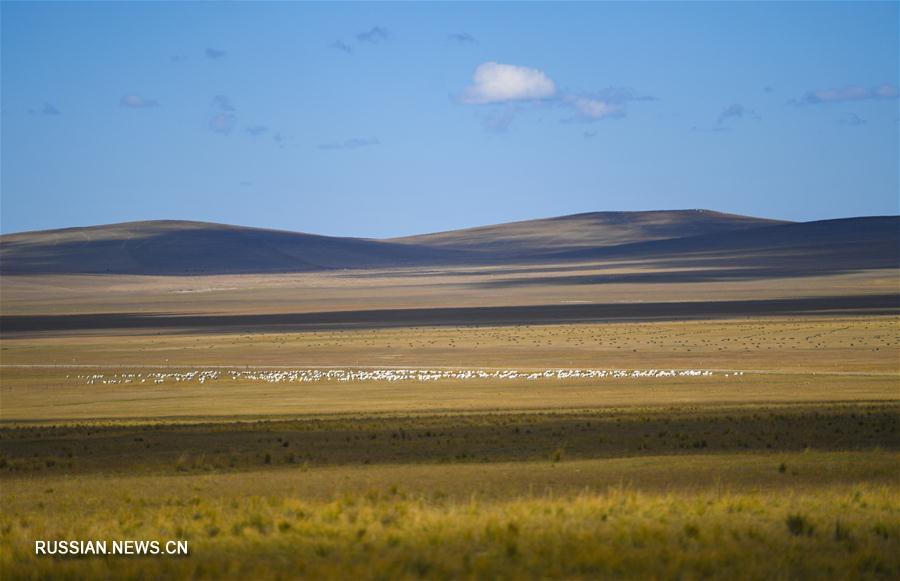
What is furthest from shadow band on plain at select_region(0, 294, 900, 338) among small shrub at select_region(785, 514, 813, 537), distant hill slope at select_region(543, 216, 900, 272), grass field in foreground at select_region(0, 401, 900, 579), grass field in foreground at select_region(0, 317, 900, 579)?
small shrub at select_region(785, 514, 813, 537)

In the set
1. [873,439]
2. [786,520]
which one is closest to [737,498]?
[786,520]

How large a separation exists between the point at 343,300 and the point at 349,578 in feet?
346

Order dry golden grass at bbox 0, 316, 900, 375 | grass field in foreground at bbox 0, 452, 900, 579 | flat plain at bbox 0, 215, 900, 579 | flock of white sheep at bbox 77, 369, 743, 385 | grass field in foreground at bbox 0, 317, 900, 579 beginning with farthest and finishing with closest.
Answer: dry golden grass at bbox 0, 316, 900, 375
flock of white sheep at bbox 77, 369, 743, 385
flat plain at bbox 0, 215, 900, 579
grass field in foreground at bbox 0, 317, 900, 579
grass field in foreground at bbox 0, 452, 900, 579

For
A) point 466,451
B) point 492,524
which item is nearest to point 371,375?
point 466,451

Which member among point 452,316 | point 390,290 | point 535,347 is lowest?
point 535,347

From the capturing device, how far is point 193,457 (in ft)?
68.6

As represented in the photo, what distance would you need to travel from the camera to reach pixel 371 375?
45.3 meters

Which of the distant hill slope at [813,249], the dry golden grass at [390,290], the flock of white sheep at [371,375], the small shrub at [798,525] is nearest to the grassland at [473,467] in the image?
the small shrub at [798,525]

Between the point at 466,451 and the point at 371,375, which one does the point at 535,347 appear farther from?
the point at 466,451

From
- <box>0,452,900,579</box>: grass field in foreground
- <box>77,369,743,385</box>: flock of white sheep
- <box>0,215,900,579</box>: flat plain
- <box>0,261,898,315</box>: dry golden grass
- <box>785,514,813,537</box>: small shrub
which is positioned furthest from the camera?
<box>0,261,898,315</box>: dry golden grass

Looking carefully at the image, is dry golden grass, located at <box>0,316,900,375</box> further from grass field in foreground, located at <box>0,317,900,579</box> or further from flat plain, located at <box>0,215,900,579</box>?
grass field in foreground, located at <box>0,317,900,579</box>

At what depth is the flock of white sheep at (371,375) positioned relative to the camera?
1699 inches

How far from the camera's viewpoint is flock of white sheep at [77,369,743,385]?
43.2 meters

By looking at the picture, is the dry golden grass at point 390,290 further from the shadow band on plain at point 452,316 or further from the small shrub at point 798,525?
the small shrub at point 798,525
